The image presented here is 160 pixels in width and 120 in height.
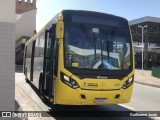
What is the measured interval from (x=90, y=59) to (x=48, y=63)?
7.15ft

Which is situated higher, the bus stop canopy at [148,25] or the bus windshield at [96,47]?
the bus stop canopy at [148,25]

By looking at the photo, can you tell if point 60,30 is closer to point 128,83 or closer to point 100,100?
point 100,100

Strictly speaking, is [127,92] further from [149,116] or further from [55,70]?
[55,70]

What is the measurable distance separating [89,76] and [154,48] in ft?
250

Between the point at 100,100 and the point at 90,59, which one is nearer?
the point at 100,100

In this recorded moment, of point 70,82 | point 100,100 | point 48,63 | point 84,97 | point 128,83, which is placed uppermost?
point 48,63

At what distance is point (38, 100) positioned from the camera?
14.1 meters

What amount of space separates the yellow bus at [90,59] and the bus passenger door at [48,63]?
158 mm

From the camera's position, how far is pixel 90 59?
1000cm

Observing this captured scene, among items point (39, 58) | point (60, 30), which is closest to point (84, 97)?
point (60, 30)

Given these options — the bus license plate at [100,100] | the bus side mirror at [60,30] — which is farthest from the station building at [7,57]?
the bus license plate at [100,100]

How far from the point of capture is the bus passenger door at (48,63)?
35.8 ft

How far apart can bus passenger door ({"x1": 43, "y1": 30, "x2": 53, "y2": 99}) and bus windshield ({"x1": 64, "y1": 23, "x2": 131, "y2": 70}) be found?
112 centimetres

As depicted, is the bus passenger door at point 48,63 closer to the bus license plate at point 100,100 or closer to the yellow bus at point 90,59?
the yellow bus at point 90,59
